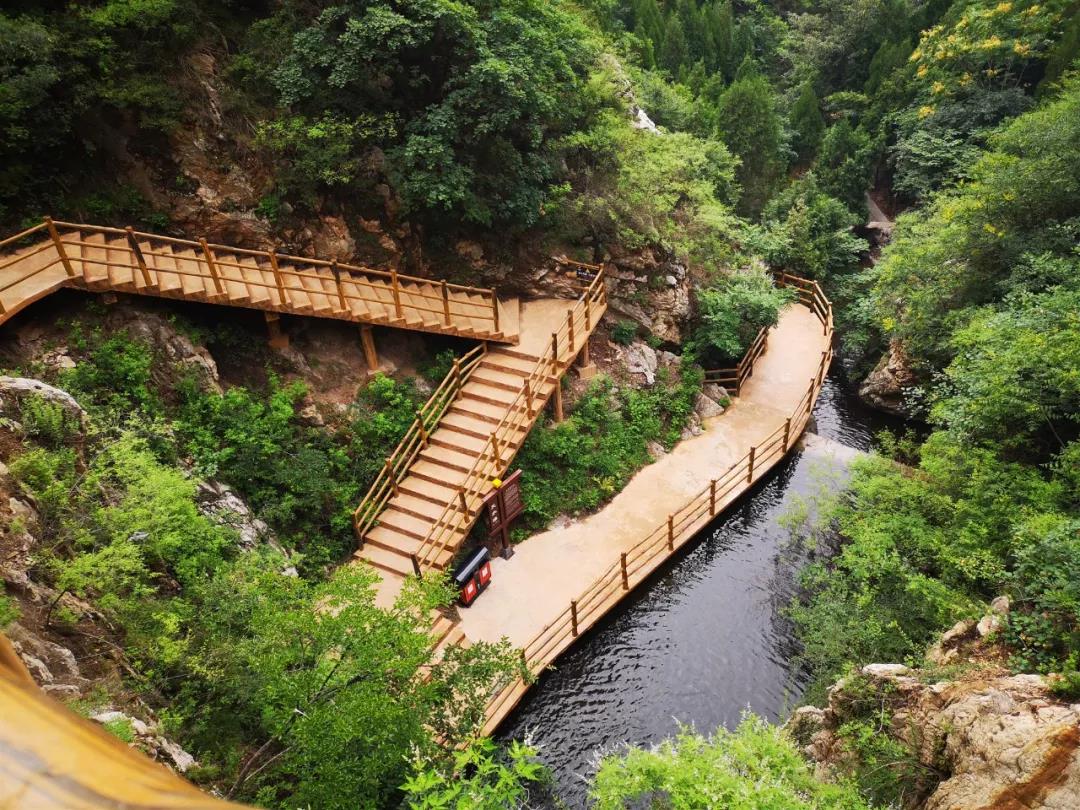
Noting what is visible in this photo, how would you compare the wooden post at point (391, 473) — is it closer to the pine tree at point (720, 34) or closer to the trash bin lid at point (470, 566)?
the trash bin lid at point (470, 566)

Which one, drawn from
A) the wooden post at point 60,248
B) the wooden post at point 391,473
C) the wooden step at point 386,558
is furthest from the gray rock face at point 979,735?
the wooden post at point 60,248

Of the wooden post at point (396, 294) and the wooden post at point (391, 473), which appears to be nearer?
the wooden post at point (391, 473)

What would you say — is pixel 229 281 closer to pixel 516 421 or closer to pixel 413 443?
pixel 413 443

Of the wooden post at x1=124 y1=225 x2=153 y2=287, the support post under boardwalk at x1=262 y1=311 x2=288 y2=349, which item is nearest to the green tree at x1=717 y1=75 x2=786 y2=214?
the support post under boardwalk at x1=262 y1=311 x2=288 y2=349

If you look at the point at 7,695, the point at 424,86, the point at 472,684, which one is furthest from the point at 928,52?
the point at 7,695

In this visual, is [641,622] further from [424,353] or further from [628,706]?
[424,353]

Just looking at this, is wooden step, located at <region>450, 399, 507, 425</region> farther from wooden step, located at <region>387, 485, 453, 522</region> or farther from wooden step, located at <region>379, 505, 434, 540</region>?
wooden step, located at <region>379, 505, 434, 540</region>
